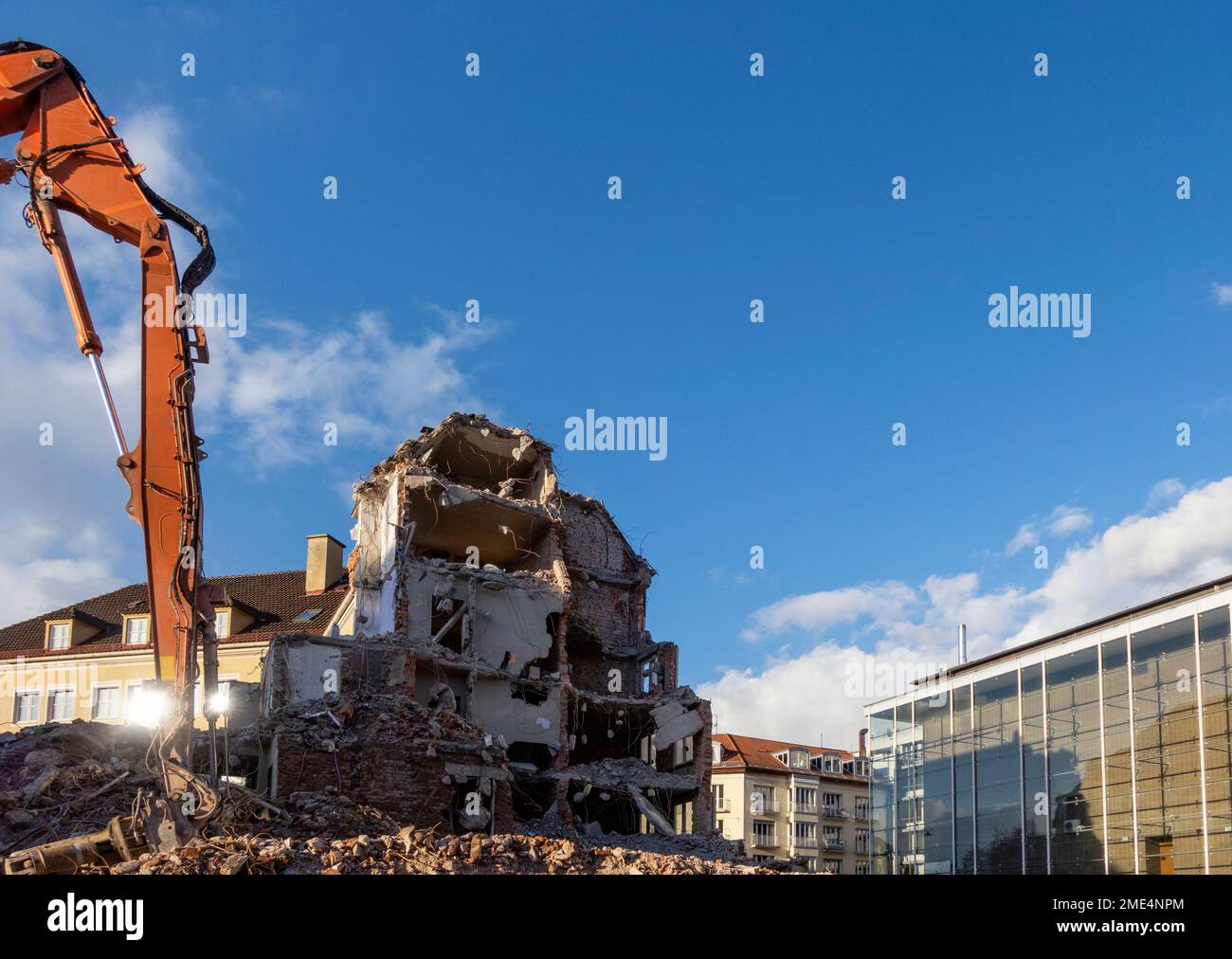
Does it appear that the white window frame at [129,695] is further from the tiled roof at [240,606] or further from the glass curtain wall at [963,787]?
the glass curtain wall at [963,787]

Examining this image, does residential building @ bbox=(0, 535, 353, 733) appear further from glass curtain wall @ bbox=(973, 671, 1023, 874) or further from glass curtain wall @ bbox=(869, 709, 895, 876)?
glass curtain wall @ bbox=(973, 671, 1023, 874)

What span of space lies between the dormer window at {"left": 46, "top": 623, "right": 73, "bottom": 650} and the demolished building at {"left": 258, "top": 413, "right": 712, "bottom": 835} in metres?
18.8

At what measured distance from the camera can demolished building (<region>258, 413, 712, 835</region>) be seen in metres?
26.3

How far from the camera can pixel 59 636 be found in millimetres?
46438

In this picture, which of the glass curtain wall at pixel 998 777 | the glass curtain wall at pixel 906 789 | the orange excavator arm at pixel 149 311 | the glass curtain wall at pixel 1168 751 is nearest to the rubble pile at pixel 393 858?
the orange excavator arm at pixel 149 311

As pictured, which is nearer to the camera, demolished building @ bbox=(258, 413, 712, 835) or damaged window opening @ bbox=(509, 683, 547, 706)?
demolished building @ bbox=(258, 413, 712, 835)

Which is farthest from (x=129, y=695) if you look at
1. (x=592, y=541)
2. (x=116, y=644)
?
(x=592, y=541)

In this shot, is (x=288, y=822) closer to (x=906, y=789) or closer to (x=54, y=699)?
(x=906, y=789)

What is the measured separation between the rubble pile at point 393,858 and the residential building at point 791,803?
45220 mm

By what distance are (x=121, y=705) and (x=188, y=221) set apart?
31.2 meters

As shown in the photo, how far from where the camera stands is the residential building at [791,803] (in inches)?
2501

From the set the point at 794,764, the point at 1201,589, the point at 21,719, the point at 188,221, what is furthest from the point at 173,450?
the point at 794,764

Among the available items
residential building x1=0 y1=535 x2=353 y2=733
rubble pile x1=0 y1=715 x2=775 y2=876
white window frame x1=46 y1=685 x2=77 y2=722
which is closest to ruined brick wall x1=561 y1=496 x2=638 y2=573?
residential building x1=0 y1=535 x2=353 y2=733
